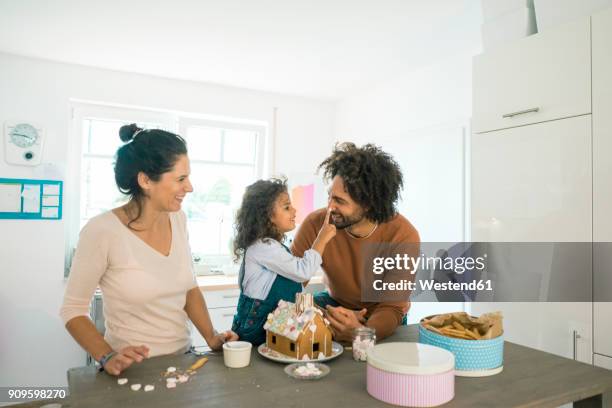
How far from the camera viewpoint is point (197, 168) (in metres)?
4.04

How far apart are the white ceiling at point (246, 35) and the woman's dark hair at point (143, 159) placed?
4.02 feet

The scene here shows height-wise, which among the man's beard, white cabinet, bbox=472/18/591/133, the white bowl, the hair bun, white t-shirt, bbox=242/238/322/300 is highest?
white cabinet, bbox=472/18/591/133

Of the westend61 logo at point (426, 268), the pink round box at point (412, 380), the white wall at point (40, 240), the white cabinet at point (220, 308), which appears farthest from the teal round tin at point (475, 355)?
the white wall at point (40, 240)

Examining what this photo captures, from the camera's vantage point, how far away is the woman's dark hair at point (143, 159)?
1.50 m

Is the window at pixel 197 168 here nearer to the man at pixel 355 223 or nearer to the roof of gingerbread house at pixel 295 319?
the man at pixel 355 223

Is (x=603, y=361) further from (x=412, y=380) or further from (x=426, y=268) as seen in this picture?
(x=426, y=268)

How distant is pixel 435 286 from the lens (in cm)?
308

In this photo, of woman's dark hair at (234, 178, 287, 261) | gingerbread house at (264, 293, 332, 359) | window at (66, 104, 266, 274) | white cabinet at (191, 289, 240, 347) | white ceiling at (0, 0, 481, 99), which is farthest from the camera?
window at (66, 104, 266, 274)

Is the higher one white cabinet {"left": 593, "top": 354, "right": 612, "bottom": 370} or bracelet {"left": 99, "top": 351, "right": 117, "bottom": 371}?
bracelet {"left": 99, "top": 351, "right": 117, "bottom": 371}

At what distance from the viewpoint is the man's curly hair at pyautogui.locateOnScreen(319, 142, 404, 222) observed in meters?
1.92

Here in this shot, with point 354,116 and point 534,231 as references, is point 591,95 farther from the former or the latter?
point 354,116

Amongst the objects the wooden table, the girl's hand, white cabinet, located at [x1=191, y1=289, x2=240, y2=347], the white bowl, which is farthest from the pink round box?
white cabinet, located at [x1=191, y1=289, x2=240, y2=347]

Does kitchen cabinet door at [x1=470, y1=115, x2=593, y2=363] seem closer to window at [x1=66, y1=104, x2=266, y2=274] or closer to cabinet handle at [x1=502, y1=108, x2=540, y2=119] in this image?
cabinet handle at [x1=502, y1=108, x2=540, y2=119]

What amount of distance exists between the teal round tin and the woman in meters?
0.68
